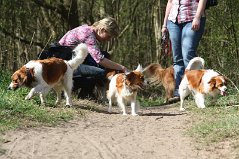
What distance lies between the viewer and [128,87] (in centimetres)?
773

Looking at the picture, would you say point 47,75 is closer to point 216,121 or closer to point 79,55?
point 79,55

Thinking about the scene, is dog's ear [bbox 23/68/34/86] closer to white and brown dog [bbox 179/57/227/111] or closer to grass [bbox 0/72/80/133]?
grass [bbox 0/72/80/133]

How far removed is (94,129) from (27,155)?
151 cm

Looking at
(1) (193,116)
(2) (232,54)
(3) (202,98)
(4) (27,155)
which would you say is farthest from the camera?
(2) (232,54)

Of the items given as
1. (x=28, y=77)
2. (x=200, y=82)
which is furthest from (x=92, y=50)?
(x=200, y=82)

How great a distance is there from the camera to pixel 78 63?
8531mm

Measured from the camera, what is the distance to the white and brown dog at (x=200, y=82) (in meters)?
7.87

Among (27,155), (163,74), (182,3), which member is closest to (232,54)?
(163,74)

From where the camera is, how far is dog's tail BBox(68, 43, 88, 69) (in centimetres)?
835

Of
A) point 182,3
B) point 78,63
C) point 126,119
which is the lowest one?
point 126,119

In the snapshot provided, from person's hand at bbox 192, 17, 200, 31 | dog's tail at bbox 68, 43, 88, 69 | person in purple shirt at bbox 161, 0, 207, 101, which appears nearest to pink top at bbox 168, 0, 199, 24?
person in purple shirt at bbox 161, 0, 207, 101

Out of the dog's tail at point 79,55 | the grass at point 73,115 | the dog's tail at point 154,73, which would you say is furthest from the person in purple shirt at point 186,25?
the dog's tail at point 154,73

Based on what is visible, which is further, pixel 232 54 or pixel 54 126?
pixel 232 54

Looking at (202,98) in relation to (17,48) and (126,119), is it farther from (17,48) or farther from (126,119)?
(17,48)
